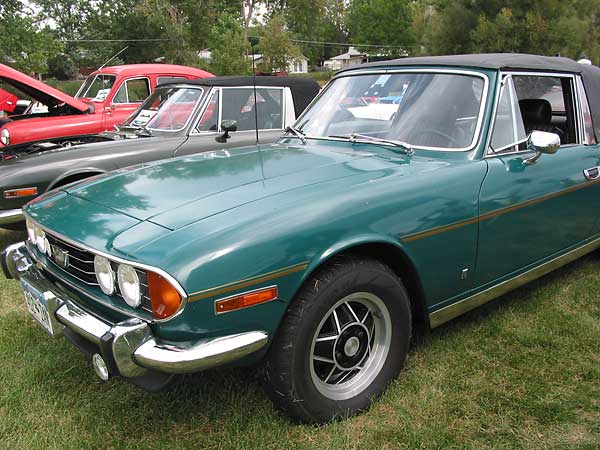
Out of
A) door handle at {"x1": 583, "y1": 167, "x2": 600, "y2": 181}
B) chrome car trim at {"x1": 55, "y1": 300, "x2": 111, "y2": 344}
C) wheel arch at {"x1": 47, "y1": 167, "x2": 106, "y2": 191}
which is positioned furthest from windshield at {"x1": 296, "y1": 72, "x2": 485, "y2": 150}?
wheel arch at {"x1": 47, "y1": 167, "x2": 106, "y2": 191}

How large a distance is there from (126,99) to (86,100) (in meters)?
0.69

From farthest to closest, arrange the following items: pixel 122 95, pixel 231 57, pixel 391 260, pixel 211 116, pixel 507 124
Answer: pixel 231 57
pixel 122 95
pixel 211 116
pixel 507 124
pixel 391 260

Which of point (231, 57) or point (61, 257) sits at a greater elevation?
point (231, 57)

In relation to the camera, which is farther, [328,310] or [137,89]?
[137,89]

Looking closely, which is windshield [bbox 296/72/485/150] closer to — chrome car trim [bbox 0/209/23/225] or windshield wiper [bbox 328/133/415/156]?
windshield wiper [bbox 328/133/415/156]

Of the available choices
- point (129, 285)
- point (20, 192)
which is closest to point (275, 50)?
point (20, 192)

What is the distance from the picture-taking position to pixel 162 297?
1957mm

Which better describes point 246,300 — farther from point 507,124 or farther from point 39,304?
point 507,124

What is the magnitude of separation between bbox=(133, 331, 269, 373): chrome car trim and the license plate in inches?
24.4

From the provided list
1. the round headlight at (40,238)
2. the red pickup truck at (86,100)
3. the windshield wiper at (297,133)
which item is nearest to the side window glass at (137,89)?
the red pickup truck at (86,100)

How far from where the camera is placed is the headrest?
12.0 feet

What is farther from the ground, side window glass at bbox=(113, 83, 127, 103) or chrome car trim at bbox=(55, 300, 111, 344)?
side window glass at bbox=(113, 83, 127, 103)

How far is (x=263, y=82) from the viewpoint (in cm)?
621

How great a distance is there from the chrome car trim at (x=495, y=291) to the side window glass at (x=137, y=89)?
266 inches
